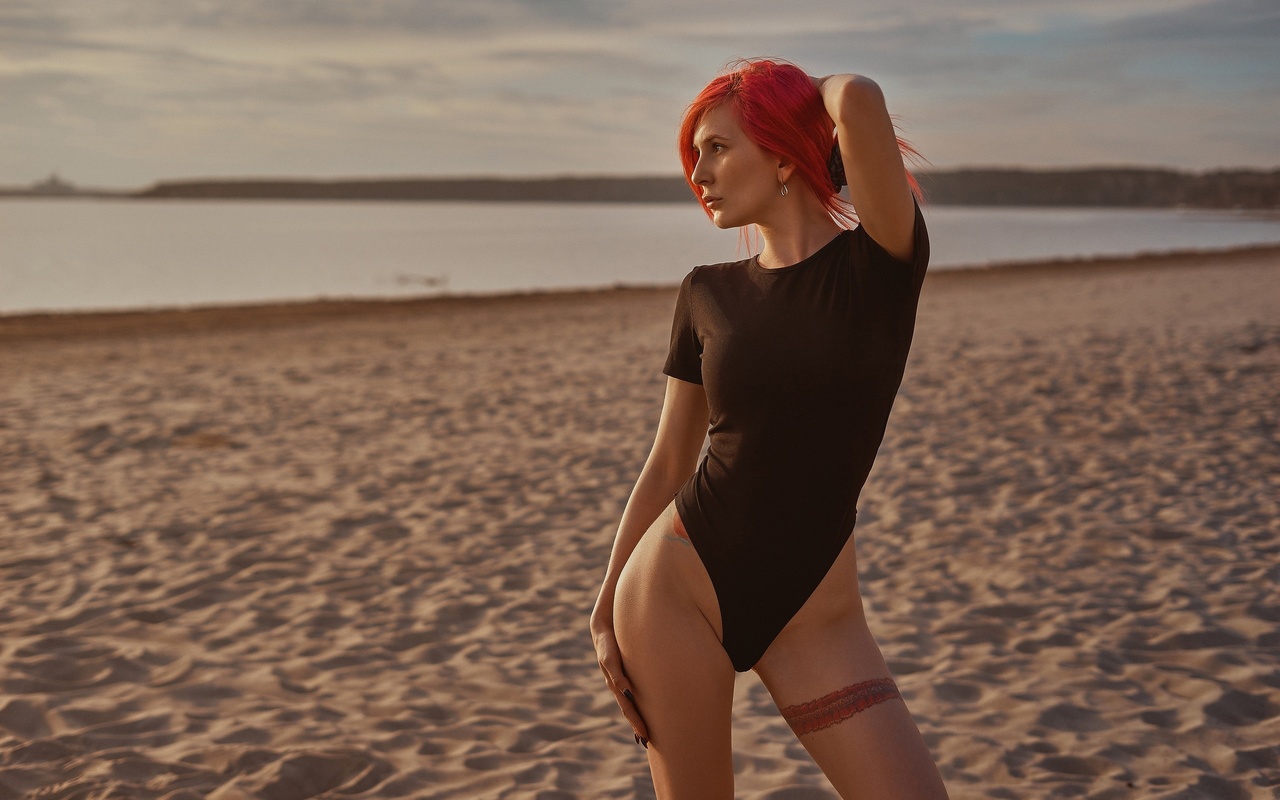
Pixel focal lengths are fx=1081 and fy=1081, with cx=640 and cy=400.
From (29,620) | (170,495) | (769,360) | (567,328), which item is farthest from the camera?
(567,328)

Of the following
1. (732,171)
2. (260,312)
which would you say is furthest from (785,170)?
(260,312)

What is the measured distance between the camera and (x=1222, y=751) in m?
3.72

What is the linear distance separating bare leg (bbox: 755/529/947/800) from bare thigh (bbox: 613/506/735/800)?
12 centimetres

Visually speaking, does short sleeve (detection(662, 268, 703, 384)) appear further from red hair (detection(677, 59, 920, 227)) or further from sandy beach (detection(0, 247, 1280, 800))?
sandy beach (detection(0, 247, 1280, 800))

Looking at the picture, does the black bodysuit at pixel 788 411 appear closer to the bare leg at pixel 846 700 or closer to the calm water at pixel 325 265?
the bare leg at pixel 846 700

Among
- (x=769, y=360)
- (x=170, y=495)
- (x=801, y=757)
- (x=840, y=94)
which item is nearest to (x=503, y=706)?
(x=801, y=757)

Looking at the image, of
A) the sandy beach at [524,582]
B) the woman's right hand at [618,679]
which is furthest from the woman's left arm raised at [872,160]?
the sandy beach at [524,582]

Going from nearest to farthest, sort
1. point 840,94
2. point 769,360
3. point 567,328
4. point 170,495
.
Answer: point 840,94, point 769,360, point 170,495, point 567,328

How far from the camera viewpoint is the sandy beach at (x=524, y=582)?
3803 millimetres

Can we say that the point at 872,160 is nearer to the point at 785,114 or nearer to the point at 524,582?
the point at 785,114

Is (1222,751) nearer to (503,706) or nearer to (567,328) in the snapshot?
(503,706)

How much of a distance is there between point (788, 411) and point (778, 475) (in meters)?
0.12

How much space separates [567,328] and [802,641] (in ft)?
55.3

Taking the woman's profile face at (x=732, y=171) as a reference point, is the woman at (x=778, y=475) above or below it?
below
